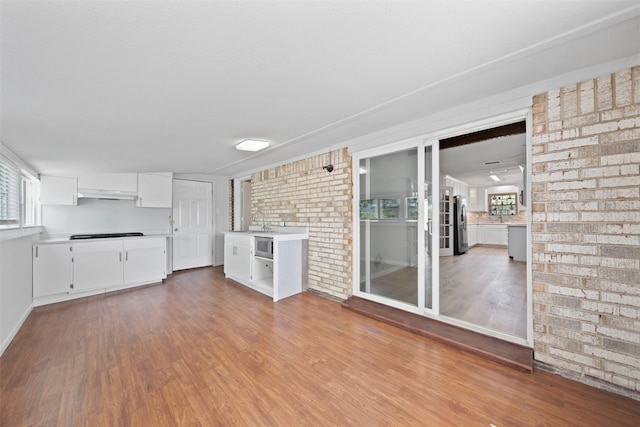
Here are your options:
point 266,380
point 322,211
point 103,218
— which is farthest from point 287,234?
point 103,218

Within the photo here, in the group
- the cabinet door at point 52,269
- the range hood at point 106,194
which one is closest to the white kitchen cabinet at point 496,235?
the range hood at point 106,194

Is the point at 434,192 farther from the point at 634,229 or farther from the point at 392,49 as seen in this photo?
the point at 392,49

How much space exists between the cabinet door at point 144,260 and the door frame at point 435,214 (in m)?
3.76

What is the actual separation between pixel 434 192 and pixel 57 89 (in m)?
3.52

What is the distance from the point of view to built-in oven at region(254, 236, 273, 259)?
3801 mm

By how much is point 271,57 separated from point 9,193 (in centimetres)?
407

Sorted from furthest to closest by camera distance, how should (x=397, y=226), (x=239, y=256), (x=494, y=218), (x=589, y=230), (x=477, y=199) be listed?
1. (x=477, y=199)
2. (x=494, y=218)
3. (x=239, y=256)
4. (x=397, y=226)
5. (x=589, y=230)

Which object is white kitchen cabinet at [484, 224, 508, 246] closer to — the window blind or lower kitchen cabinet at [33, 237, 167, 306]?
lower kitchen cabinet at [33, 237, 167, 306]

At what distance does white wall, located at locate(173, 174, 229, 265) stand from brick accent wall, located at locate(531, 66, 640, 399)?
6189 millimetres

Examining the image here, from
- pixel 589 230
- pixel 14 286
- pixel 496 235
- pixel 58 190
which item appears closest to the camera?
pixel 589 230

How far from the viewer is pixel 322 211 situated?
3973 millimetres

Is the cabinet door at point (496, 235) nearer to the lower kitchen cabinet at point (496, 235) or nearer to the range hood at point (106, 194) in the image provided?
the lower kitchen cabinet at point (496, 235)

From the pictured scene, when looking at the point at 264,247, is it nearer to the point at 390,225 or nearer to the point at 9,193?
the point at 390,225

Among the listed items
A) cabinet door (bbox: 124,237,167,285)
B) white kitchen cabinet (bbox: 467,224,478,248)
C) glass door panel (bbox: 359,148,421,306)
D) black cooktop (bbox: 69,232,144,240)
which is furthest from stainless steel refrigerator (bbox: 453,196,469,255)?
black cooktop (bbox: 69,232,144,240)
